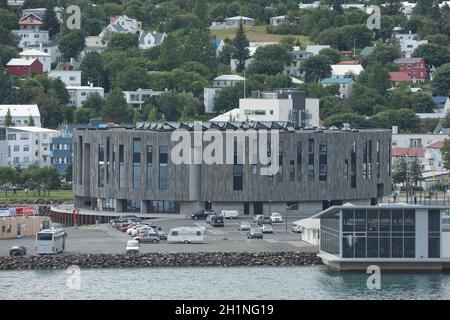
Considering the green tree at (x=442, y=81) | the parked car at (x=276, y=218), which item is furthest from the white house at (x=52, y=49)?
the parked car at (x=276, y=218)

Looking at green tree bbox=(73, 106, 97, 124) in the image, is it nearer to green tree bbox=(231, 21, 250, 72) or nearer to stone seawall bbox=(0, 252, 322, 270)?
green tree bbox=(231, 21, 250, 72)

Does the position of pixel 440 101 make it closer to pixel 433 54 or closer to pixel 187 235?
pixel 433 54

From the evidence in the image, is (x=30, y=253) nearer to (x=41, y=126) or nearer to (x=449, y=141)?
(x=449, y=141)

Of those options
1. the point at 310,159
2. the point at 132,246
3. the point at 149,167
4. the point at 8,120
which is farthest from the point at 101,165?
the point at 8,120

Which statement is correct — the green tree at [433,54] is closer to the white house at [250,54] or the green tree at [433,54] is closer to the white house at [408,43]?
the white house at [408,43]

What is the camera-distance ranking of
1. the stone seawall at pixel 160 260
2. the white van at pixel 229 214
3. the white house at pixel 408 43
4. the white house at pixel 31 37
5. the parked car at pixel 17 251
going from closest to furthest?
the stone seawall at pixel 160 260 < the parked car at pixel 17 251 < the white van at pixel 229 214 < the white house at pixel 408 43 < the white house at pixel 31 37
